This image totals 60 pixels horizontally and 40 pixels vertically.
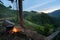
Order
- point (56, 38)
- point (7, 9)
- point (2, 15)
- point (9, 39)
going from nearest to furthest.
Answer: point (9, 39), point (56, 38), point (2, 15), point (7, 9)

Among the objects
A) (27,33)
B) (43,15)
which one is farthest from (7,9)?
(27,33)

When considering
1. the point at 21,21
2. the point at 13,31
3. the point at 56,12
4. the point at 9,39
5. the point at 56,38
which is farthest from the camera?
the point at 56,12

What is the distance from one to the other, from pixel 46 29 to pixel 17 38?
4427 millimetres

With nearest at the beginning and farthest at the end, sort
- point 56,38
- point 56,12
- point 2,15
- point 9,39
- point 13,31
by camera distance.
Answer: point 9,39 → point 13,31 → point 56,38 → point 2,15 → point 56,12

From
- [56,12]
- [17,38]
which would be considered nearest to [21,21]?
[17,38]

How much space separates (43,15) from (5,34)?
37.8 ft

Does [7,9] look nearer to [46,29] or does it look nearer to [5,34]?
[46,29]

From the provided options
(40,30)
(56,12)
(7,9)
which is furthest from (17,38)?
(56,12)

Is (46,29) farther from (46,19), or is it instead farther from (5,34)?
(46,19)

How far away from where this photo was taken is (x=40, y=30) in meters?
16.3

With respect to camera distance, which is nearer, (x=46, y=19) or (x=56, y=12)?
(x=46, y=19)

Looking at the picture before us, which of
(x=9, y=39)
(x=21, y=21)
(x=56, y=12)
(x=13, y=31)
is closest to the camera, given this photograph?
(x=9, y=39)

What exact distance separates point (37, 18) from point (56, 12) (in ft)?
18.0

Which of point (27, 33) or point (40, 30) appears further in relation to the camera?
point (40, 30)
